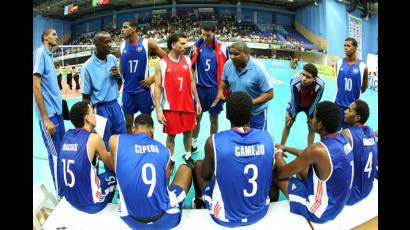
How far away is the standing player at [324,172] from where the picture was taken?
2156 mm

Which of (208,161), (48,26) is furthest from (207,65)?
(48,26)

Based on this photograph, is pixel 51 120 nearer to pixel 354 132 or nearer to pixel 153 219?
pixel 153 219

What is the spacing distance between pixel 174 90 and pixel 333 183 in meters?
2.33

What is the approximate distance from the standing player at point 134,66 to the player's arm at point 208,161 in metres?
2.25

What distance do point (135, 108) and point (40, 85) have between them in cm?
150

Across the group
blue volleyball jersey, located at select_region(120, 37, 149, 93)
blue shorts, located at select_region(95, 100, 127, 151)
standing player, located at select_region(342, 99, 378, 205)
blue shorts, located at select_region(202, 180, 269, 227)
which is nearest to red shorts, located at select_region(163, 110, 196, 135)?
blue shorts, located at select_region(95, 100, 127, 151)

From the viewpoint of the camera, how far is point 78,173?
2.37 metres

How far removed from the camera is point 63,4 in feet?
37.6

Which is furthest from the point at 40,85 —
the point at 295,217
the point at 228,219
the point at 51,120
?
the point at 295,217

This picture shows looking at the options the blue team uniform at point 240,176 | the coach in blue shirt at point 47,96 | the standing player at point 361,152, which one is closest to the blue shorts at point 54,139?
the coach in blue shirt at point 47,96

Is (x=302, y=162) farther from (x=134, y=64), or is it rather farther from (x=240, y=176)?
(x=134, y=64)

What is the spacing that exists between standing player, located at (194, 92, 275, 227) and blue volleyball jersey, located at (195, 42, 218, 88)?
2.40 metres

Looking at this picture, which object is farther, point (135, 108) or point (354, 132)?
point (135, 108)

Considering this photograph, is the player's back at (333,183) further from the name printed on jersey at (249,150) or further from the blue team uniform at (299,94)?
the blue team uniform at (299,94)
